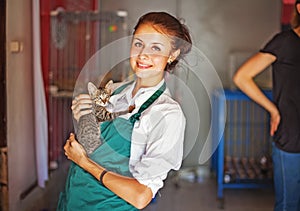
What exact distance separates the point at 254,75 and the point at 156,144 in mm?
1069

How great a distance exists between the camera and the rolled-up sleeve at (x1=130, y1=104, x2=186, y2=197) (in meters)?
1.10

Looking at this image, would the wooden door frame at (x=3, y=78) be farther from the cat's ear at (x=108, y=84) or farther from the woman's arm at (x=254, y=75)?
the woman's arm at (x=254, y=75)

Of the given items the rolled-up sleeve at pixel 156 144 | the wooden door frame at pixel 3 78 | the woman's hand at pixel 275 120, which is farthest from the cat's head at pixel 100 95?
the woman's hand at pixel 275 120

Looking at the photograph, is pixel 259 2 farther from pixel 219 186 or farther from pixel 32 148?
pixel 32 148

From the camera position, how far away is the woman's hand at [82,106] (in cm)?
117

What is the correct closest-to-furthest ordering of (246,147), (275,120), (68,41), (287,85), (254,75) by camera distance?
(287,85) → (275,120) → (254,75) → (68,41) → (246,147)

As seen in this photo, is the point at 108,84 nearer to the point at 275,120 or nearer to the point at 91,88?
the point at 91,88

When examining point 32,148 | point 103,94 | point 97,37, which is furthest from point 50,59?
point 103,94

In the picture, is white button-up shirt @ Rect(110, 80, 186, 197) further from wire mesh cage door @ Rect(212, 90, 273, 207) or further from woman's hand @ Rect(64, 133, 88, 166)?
wire mesh cage door @ Rect(212, 90, 273, 207)

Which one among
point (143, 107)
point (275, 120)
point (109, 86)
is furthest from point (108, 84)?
point (275, 120)

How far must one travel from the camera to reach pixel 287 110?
73.1 inches

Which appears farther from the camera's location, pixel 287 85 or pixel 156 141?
pixel 287 85

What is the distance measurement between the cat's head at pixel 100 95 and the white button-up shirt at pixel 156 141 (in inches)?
2.5

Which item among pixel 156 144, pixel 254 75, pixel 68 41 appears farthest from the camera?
pixel 68 41
